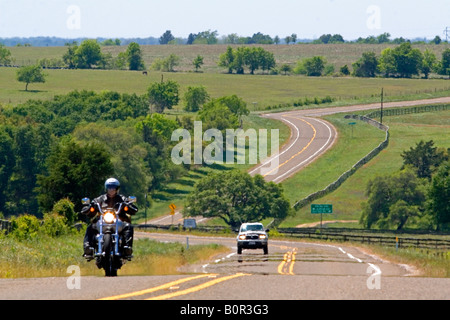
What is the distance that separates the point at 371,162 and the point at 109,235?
347 feet

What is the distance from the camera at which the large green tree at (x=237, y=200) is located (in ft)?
322

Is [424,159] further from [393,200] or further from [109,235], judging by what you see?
[109,235]

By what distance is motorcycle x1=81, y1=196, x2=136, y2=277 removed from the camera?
17000 millimetres

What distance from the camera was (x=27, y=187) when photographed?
120562 mm

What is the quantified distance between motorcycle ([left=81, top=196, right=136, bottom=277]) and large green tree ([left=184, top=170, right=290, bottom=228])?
80184 millimetres

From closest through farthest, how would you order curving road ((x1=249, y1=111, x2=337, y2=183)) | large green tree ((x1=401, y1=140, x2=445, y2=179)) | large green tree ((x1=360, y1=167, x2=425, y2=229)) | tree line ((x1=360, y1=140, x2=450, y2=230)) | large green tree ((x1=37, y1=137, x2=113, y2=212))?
1. large green tree ((x1=37, y1=137, x2=113, y2=212))
2. tree line ((x1=360, y1=140, x2=450, y2=230))
3. large green tree ((x1=360, y1=167, x2=425, y2=229))
4. large green tree ((x1=401, y1=140, x2=445, y2=179))
5. curving road ((x1=249, y1=111, x2=337, y2=183))

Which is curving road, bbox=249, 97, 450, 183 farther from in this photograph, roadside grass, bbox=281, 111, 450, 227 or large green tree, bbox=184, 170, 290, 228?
large green tree, bbox=184, 170, 290, 228

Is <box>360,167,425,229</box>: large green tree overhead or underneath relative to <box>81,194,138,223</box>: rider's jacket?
underneath

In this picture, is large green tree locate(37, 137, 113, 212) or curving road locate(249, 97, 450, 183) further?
curving road locate(249, 97, 450, 183)

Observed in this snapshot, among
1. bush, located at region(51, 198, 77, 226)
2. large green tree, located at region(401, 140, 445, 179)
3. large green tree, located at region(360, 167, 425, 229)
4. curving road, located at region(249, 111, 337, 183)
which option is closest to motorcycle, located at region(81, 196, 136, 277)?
bush, located at region(51, 198, 77, 226)
